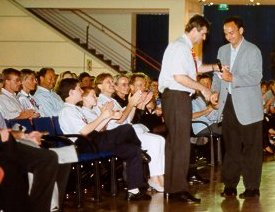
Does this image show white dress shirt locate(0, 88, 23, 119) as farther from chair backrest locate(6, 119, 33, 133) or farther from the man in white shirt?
the man in white shirt

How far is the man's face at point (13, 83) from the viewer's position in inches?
321

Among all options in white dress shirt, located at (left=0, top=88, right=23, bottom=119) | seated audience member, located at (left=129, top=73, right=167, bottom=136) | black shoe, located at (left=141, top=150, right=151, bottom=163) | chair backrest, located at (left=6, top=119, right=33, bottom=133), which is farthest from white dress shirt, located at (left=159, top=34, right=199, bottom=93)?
white dress shirt, located at (left=0, top=88, right=23, bottom=119)

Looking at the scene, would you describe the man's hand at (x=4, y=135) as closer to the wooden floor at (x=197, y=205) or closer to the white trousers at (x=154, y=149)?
the wooden floor at (x=197, y=205)

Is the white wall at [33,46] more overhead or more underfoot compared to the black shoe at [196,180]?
more overhead

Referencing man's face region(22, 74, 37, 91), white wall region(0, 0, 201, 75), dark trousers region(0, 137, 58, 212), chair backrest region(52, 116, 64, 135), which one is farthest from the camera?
white wall region(0, 0, 201, 75)

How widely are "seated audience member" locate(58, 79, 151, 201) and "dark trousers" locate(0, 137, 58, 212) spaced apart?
59.8 inches

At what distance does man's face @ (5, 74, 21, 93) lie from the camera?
816cm

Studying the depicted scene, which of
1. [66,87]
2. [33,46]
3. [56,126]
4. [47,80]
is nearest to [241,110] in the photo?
[66,87]

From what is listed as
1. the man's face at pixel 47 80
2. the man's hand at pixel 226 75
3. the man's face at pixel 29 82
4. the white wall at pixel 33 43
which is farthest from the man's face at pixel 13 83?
the white wall at pixel 33 43

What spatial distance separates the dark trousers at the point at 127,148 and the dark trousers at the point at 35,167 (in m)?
1.68

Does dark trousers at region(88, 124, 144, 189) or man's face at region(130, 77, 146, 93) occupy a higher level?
man's face at region(130, 77, 146, 93)

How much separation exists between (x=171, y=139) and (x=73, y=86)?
43.1 inches

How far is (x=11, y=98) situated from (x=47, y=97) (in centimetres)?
75

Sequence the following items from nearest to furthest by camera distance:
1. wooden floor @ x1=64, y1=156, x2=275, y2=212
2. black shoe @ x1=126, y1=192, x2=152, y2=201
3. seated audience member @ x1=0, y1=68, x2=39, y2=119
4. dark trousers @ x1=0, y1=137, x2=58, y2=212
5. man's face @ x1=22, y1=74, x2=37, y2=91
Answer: dark trousers @ x1=0, y1=137, x2=58, y2=212 < wooden floor @ x1=64, y1=156, x2=275, y2=212 < black shoe @ x1=126, y1=192, x2=152, y2=201 < seated audience member @ x1=0, y1=68, x2=39, y2=119 < man's face @ x1=22, y1=74, x2=37, y2=91
